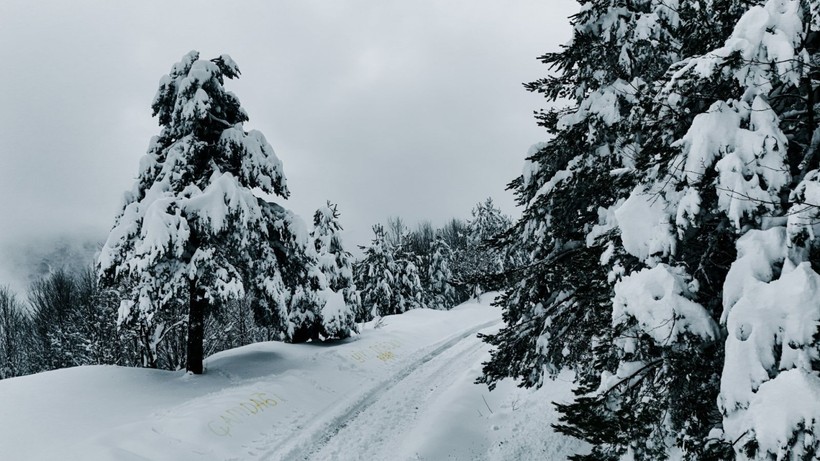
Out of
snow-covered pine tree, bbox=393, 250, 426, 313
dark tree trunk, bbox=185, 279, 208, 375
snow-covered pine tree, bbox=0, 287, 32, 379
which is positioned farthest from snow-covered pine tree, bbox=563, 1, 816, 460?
snow-covered pine tree, bbox=0, 287, 32, 379

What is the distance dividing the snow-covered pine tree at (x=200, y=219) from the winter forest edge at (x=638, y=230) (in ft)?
0.21

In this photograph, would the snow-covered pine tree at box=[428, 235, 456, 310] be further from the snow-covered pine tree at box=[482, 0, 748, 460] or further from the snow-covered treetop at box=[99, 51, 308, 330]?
the snow-covered pine tree at box=[482, 0, 748, 460]

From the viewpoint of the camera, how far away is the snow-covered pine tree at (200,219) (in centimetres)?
1264

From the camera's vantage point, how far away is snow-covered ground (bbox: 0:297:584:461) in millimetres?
9422

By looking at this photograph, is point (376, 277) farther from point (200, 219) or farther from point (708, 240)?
point (708, 240)

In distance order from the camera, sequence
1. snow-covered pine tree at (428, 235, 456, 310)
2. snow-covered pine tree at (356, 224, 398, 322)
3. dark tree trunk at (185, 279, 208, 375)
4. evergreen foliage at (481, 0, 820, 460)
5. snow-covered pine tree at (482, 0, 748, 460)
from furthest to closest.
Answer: snow-covered pine tree at (428, 235, 456, 310) < snow-covered pine tree at (356, 224, 398, 322) < dark tree trunk at (185, 279, 208, 375) < snow-covered pine tree at (482, 0, 748, 460) < evergreen foliage at (481, 0, 820, 460)

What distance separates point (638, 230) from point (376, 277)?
3644 cm

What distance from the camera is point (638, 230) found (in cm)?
461

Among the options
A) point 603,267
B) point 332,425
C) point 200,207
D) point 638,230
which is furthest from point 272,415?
point 638,230

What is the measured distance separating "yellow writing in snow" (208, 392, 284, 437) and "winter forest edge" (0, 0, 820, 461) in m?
3.01

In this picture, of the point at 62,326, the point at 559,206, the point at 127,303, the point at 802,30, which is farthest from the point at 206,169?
the point at 62,326

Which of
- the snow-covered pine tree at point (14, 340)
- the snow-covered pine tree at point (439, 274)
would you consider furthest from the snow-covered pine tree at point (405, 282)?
the snow-covered pine tree at point (14, 340)

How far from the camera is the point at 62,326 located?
1419 inches

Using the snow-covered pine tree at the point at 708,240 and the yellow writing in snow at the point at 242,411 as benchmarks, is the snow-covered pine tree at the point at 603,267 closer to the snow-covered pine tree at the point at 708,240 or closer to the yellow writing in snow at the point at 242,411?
the snow-covered pine tree at the point at 708,240
